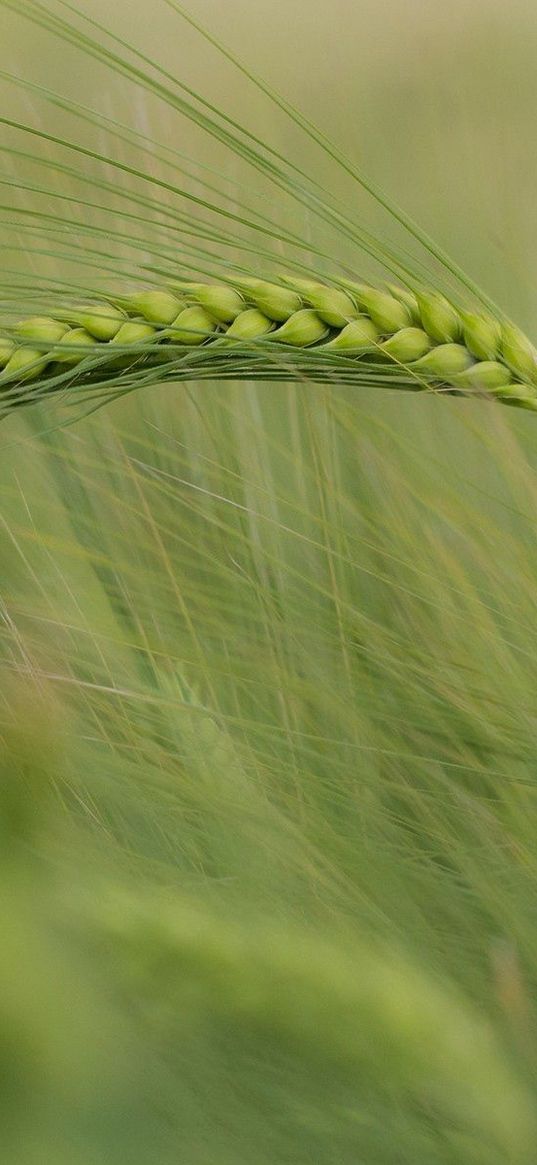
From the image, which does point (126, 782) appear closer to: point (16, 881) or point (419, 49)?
point (16, 881)

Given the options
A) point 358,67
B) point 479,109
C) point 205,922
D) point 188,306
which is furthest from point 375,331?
point 358,67

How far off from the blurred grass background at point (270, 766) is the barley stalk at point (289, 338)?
2 cm

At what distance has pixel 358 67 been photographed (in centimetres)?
93

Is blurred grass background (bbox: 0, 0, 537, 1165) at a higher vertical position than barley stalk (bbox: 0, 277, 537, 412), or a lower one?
lower

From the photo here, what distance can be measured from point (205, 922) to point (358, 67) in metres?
0.89

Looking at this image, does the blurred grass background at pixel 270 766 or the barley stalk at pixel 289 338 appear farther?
the barley stalk at pixel 289 338

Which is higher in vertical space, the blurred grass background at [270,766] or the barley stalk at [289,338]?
the barley stalk at [289,338]

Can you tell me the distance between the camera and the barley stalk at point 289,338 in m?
0.33

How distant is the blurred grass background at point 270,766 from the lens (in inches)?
6.7

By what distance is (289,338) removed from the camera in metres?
0.33

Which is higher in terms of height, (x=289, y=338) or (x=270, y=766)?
(x=289, y=338)

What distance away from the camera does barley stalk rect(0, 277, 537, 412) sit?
0.33 m

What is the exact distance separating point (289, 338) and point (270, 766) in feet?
0.42

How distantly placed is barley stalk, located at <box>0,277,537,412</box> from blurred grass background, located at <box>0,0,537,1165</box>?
0.7 inches
